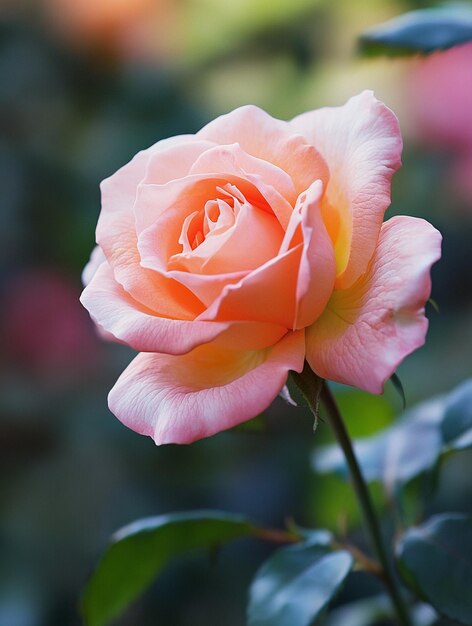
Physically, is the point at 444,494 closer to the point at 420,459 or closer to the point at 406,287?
the point at 420,459

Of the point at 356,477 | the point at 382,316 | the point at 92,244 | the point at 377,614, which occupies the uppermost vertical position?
the point at 382,316

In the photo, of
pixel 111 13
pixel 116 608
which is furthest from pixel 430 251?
pixel 111 13

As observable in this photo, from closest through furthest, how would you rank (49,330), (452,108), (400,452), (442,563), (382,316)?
(382,316), (442,563), (400,452), (452,108), (49,330)

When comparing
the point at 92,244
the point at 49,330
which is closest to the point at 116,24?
the point at 92,244

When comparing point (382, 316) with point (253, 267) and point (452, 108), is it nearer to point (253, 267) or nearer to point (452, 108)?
point (253, 267)

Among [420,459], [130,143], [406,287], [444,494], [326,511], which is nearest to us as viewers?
[406,287]

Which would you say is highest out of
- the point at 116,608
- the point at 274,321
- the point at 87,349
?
the point at 274,321

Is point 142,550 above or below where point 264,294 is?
below

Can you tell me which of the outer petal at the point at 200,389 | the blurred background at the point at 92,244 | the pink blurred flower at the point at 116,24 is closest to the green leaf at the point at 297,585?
the outer petal at the point at 200,389
